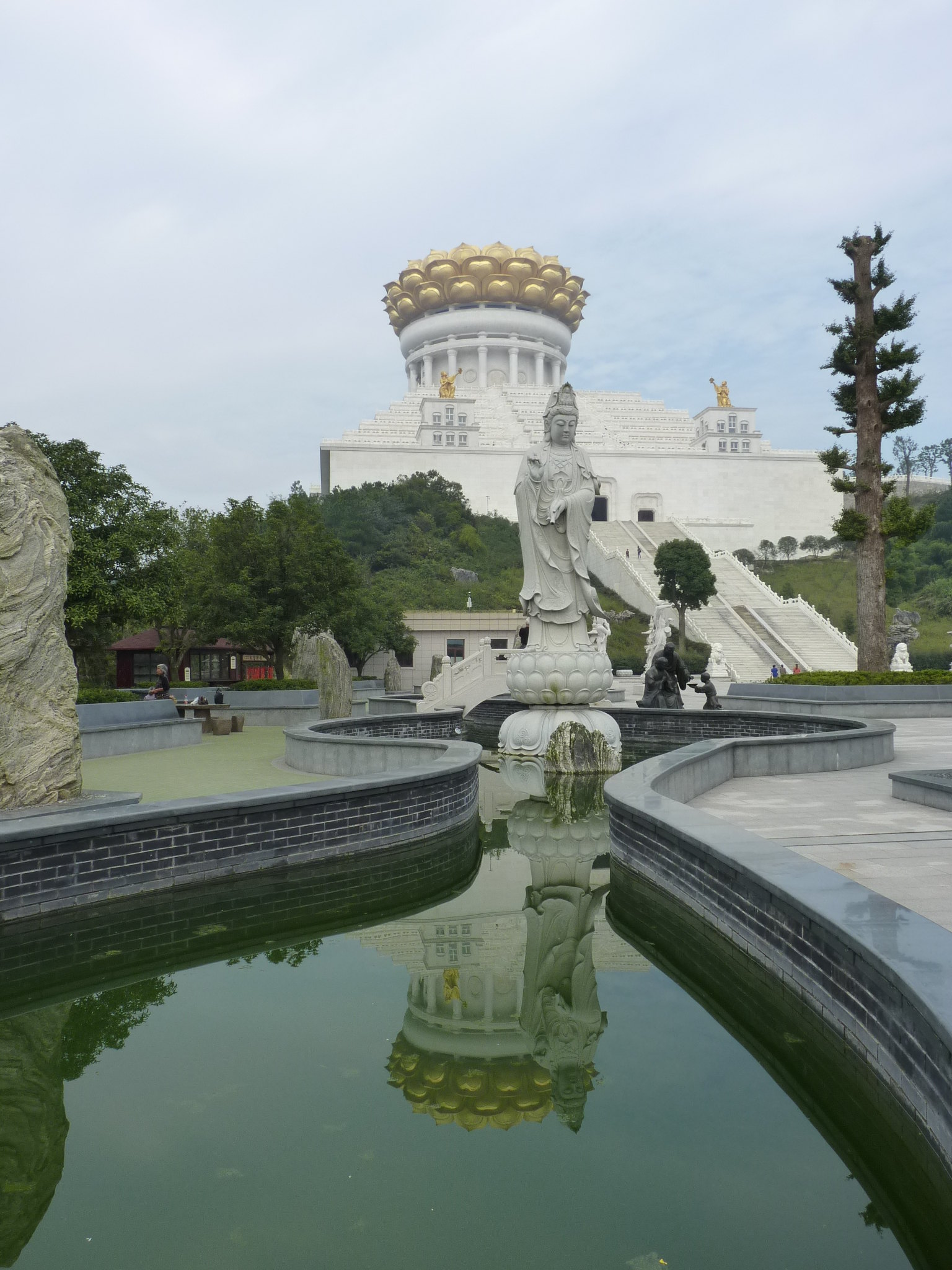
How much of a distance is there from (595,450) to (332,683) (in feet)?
166

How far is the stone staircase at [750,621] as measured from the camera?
34000mm

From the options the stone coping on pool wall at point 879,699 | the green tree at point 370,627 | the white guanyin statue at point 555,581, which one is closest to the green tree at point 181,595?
the green tree at point 370,627

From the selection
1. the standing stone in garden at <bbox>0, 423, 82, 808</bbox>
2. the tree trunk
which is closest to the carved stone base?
the standing stone in garden at <bbox>0, 423, 82, 808</bbox>

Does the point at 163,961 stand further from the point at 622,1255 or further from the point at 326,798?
the point at 622,1255

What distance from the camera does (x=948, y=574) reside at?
164ft

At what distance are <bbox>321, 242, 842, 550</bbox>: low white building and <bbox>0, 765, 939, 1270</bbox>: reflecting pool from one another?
55509 millimetres

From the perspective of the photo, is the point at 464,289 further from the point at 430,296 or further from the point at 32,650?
the point at 32,650

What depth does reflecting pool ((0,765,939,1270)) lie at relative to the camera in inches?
104

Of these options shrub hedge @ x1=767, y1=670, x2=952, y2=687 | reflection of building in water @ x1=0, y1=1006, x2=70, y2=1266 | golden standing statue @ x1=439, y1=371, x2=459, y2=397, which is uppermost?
golden standing statue @ x1=439, y1=371, x2=459, y2=397

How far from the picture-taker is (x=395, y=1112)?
3.36m

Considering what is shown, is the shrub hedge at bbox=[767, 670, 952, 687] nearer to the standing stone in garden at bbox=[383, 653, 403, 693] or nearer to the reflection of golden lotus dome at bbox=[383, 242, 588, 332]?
the standing stone in garden at bbox=[383, 653, 403, 693]

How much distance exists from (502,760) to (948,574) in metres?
Result: 47.0

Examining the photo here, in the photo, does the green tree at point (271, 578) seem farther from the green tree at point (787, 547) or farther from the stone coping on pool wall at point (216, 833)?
the green tree at point (787, 547)

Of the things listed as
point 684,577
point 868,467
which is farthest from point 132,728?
point 684,577
